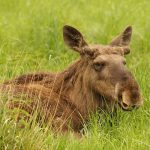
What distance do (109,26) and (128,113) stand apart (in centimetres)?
454

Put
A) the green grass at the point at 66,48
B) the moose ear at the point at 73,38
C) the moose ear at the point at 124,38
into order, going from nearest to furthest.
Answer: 1. the green grass at the point at 66,48
2. the moose ear at the point at 73,38
3. the moose ear at the point at 124,38

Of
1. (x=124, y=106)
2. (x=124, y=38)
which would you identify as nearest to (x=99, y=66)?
(x=124, y=106)

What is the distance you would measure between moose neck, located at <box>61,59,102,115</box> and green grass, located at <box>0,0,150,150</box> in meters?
0.26

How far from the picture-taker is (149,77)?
10.4 metres

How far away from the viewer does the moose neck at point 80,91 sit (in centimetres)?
947

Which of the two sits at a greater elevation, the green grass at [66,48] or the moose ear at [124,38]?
the moose ear at [124,38]

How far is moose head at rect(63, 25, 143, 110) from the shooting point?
871cm

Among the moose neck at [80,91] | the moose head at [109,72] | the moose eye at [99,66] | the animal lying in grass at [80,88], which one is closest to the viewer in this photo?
the moose head at [109,72]

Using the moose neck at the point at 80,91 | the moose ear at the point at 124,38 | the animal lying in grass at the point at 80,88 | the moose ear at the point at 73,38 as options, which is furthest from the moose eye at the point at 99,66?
the moose ear at the point at 124,38

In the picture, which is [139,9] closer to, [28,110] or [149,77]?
[149,77]

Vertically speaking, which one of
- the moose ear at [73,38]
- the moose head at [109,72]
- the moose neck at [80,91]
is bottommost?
the moose neck at [80,91]

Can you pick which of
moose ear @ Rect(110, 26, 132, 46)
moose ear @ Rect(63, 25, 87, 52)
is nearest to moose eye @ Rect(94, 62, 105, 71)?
moose ear @ Rect(63, 25, 87, 52)

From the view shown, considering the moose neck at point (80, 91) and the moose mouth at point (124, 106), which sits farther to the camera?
the moose neck at point (80, 91)

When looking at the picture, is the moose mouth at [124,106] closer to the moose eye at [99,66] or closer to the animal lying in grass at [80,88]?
the animal lying in grass at [80,88]
